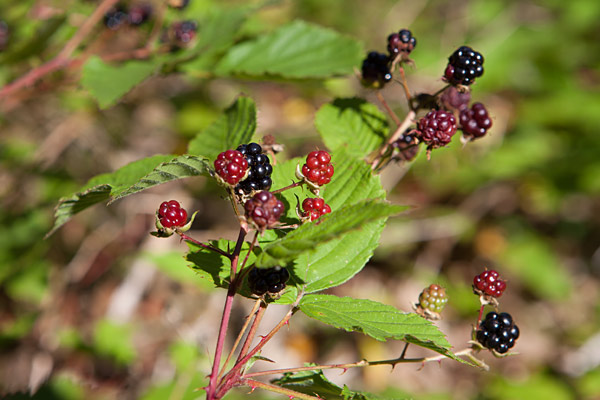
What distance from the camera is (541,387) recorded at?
3934 millimetres

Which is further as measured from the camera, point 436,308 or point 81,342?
point 81,342

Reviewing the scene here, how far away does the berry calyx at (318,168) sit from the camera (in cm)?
127

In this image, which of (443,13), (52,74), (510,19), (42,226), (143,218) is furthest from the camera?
(443,13)

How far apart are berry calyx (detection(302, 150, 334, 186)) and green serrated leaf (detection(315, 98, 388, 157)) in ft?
1.51

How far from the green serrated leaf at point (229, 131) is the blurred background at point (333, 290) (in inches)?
49.2

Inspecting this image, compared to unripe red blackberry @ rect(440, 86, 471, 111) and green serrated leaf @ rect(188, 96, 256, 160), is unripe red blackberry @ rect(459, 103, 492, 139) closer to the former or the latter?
unripe red blackberry @ rect(440, 86, 471, 111)

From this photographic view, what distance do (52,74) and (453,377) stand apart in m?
3.80

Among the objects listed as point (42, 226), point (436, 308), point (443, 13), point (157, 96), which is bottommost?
point (42, 226)

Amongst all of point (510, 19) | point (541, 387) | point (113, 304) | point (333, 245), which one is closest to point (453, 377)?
point (541, 387)

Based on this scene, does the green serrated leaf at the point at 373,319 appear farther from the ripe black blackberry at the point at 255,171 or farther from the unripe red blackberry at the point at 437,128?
the unripe red blackberry at the point at 437,128

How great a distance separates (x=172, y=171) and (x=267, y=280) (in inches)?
14.0

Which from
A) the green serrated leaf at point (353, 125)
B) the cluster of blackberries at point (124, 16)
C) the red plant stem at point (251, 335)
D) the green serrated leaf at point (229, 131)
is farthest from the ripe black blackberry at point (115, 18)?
the red plant stem at point (251, 335)

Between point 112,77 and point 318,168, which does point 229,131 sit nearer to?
point 318,168

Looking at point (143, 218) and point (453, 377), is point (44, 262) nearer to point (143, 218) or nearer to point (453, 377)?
point (143, 218)
